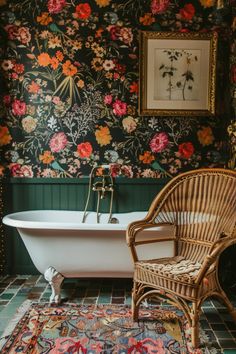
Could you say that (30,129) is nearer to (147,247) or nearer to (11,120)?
(11,120)

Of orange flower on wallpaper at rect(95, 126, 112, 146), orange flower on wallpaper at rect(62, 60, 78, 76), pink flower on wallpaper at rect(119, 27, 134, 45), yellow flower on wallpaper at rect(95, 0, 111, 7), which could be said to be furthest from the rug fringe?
yellow flower on wallpaper at rect(95, 0, 111, 7)

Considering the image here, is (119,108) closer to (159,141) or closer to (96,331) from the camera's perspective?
(159,141)

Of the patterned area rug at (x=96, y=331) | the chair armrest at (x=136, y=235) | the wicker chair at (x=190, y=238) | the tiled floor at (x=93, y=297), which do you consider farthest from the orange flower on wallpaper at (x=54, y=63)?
the patterned area rug at (x=96, y=331)

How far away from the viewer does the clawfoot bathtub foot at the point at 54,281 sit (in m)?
2.43

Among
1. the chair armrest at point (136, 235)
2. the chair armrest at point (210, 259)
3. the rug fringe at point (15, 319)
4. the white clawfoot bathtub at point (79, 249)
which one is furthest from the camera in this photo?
the white clawfoot bathtub at point (79, 249)

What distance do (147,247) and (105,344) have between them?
0.73 metres

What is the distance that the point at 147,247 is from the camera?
96.7 inches

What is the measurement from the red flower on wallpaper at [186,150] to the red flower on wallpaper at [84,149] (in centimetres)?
78

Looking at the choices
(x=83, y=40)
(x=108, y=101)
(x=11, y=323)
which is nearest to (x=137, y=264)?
Result: (x=11, y=323)

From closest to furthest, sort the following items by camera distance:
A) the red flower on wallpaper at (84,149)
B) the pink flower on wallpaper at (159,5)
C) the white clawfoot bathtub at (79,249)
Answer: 1. the white clawfoot bathtub at (79,249)
2. the pink flower on wallpaper at (159,5)
3. the red flower on wallpaper at (84,149)

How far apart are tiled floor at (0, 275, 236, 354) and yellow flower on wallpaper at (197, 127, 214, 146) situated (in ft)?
4.15

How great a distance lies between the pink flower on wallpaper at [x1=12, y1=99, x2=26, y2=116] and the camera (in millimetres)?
2975

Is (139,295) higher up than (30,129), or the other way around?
(30,129)

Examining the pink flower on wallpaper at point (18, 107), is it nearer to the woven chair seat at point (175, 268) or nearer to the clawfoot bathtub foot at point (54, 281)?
the clawfoot bathtub foot at point (54, 281)
